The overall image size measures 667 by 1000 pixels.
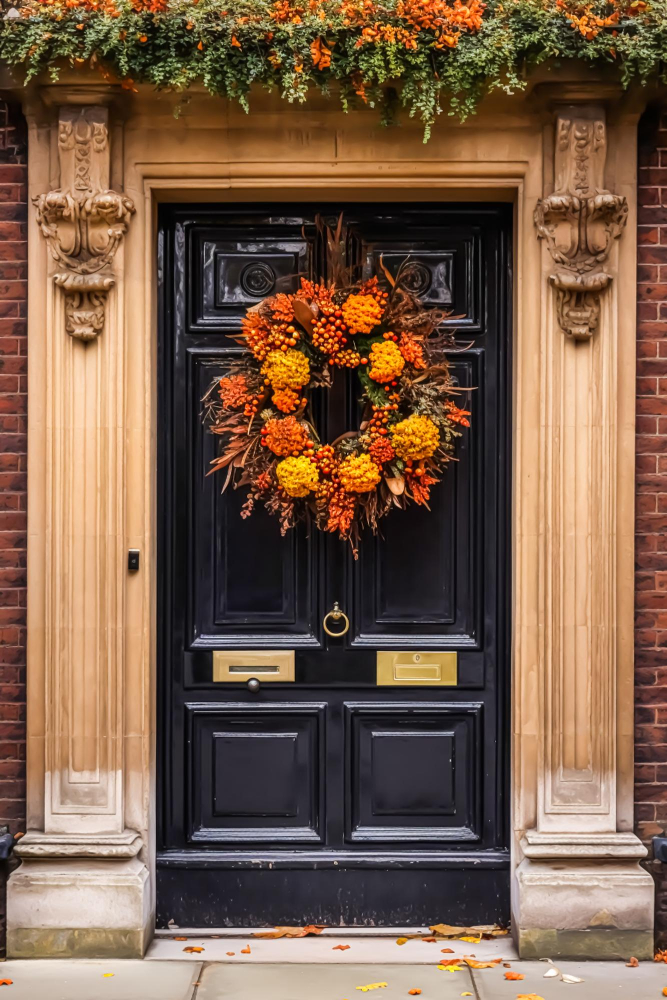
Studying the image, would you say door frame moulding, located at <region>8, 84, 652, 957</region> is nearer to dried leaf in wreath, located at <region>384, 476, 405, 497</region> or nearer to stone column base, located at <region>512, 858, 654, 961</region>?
stone column base, located at <region>512, 858, 654, 961</region>

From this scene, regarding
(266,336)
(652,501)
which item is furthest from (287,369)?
(652,501)

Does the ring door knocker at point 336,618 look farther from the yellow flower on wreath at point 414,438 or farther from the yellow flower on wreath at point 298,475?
the yellow flower on wreath at point 414,438

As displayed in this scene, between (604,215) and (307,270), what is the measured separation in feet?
4.67

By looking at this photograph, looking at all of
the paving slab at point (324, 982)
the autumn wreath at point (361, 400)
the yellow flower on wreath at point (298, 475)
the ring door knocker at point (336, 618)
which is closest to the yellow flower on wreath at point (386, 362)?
the autumn wreath at point (361, 400)

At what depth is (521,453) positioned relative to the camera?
4.74m

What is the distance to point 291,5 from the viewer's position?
14.3 ft

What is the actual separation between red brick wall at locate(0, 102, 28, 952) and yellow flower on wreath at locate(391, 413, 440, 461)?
1.78m

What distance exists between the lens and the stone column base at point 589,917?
454cm

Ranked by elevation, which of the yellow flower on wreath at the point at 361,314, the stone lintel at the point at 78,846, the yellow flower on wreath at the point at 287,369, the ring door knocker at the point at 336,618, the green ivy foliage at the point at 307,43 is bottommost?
the stone lintel at the point at 78,846

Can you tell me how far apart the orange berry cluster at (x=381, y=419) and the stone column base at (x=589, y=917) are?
2.18 metres

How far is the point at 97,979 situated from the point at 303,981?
89 cm

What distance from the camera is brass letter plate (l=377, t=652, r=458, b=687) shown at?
16.2ft

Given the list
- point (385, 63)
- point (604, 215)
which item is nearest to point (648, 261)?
point (604, 215)

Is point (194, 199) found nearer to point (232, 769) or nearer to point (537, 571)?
point (537, 571)
